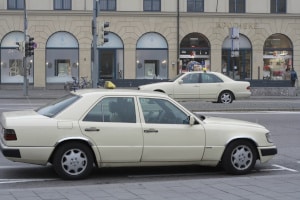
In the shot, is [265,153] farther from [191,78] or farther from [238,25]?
[238,25]

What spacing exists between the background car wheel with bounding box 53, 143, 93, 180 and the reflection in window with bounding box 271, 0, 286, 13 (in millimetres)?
37606

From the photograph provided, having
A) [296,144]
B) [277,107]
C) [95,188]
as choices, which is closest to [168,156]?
[95,188]

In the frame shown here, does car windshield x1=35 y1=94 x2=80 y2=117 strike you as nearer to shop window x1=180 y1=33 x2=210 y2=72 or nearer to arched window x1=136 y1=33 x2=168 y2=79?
arched window x1=136 y1=33 x2=168 y2=79

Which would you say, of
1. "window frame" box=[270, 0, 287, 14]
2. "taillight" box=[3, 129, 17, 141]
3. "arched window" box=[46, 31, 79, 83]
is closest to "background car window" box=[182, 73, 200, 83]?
"taillight" box=[3, 129, 17, 141]

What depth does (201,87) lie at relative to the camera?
23.5 metres

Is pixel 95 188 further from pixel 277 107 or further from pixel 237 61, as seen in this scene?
pixel 237 61

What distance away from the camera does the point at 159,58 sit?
43.1 m

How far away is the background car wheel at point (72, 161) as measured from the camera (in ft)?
27.5

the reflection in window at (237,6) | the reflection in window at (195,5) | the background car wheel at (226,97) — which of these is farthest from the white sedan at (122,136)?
the reflection in window at (237,6)

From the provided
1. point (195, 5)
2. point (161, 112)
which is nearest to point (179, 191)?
point (161, 112)

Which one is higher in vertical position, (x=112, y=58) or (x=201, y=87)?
(x=112, y=58)

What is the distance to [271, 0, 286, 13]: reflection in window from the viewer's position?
43.8 meters

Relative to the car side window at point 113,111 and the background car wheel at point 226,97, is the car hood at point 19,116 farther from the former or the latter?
the background car wheel at point 226,97

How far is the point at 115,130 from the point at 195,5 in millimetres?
35638
